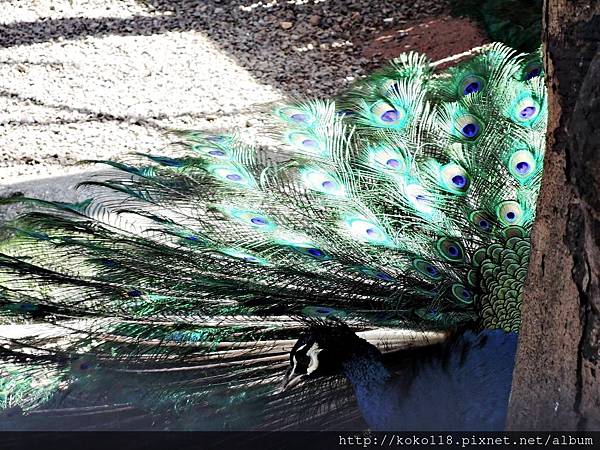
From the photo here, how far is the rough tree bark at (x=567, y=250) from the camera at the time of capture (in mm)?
1094

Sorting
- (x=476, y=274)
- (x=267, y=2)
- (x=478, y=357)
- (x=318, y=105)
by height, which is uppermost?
(x=267, y=2)

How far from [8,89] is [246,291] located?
371 centimetres

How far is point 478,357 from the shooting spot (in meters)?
2.10

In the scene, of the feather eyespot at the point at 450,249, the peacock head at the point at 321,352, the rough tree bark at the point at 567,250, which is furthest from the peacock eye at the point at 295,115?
the rough tree bark at the point at 567,250

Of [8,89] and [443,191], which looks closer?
[443,191]

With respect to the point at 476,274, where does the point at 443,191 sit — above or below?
above

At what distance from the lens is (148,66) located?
18.4 ft

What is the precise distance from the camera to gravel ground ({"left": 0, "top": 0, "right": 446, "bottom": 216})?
4.84 m

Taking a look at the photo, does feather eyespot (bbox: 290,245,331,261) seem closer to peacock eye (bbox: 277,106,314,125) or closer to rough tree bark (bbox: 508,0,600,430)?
peacock eye (bbox: 277,106,314,125)

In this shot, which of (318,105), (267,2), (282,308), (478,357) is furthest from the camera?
(267,2)

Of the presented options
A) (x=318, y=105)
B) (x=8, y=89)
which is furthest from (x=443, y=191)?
(x=8, y=89)

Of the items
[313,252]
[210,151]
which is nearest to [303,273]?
[313,252]

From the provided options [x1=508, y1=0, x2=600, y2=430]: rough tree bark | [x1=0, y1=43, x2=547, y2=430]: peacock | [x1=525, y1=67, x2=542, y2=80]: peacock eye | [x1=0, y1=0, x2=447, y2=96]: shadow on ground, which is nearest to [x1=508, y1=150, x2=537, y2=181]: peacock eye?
[x1=0, y1=43, x2=547, y2=430]: peacock
